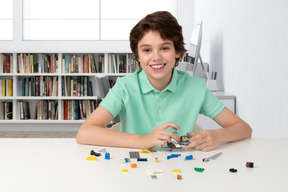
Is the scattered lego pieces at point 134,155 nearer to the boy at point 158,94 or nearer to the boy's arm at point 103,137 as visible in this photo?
the boy's arm at point 103,137

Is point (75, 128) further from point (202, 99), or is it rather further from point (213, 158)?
point (213, 158)

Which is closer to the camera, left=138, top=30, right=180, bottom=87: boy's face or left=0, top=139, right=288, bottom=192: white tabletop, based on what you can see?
left=0, top=139, right=288, bottom=192: white tabletop

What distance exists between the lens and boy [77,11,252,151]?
1352mm

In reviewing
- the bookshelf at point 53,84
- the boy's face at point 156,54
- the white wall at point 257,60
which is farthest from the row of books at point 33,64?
the boy's face at point 156,54

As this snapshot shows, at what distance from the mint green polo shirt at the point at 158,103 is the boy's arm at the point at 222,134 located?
0.04 meters

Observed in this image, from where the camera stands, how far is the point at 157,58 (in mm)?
1347

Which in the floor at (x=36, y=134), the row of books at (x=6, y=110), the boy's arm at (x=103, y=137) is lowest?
the floor at (x=36, y=134)

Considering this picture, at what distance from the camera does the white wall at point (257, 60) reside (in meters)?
1.73

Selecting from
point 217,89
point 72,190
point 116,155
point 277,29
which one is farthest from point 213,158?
point 217,89

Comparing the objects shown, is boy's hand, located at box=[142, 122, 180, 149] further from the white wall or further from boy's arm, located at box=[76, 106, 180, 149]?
the white wall

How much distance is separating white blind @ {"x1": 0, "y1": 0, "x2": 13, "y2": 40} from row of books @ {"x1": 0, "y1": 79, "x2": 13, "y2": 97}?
0.72 metres

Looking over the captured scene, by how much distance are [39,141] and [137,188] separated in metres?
0.61

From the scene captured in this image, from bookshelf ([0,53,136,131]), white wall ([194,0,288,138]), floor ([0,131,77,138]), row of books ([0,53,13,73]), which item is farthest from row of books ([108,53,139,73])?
white wall ([194,0,288,138])

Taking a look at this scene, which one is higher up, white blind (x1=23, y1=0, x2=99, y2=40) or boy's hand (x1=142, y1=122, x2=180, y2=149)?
white blind (x1=23, y1=0, x2=99, y2=40)
